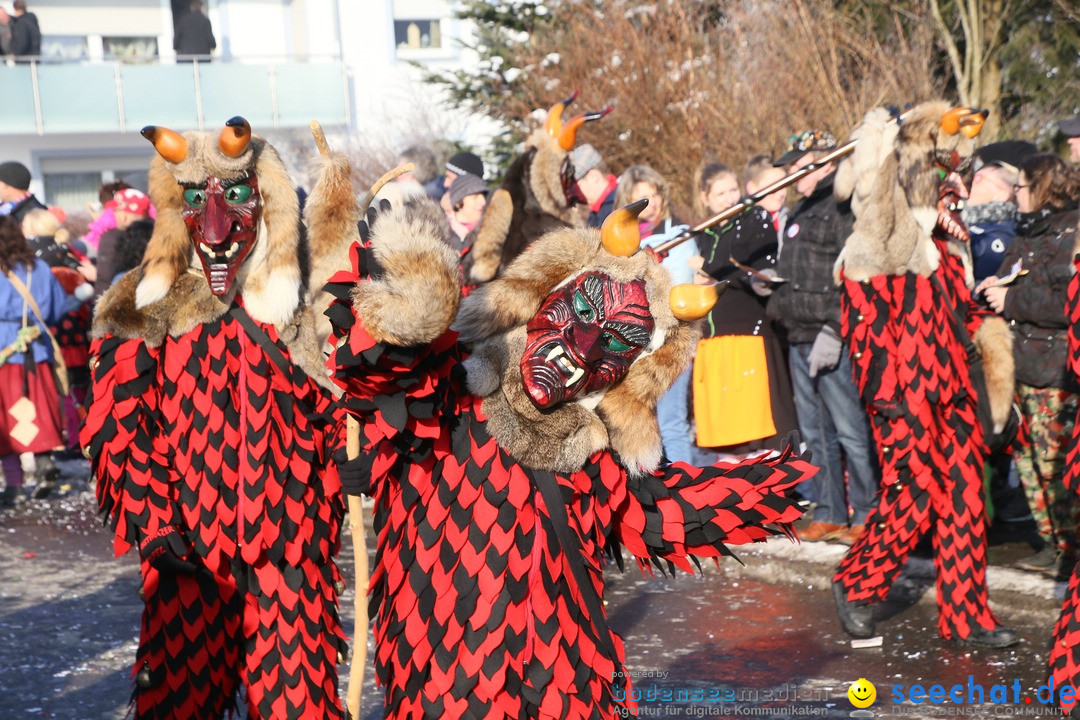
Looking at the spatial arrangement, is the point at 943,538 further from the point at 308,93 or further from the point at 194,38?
the point at 308,93

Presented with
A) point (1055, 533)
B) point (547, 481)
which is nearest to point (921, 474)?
point (1055, 533)

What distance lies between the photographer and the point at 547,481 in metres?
3.01

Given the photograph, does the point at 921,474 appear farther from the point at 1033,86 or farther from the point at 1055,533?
the point at 1033,86

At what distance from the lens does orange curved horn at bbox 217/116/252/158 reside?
3.98 m

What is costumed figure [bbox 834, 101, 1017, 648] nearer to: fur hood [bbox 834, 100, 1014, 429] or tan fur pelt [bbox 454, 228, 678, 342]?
fur hood [bbox 834, 100, 1014, 429]

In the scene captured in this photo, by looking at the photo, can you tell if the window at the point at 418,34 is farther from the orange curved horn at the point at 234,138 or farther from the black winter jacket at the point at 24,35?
the orange curved horn at the point at 234,138

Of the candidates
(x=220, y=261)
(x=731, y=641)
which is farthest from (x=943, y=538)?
(x=220, y=261)

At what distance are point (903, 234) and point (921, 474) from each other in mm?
994

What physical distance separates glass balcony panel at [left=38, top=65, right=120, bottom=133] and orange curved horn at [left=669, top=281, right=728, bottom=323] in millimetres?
24537

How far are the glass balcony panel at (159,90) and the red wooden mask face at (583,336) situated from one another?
2385cm

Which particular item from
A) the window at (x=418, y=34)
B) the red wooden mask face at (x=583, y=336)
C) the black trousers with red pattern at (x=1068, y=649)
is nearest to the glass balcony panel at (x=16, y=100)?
the window at (x=418, y=34)

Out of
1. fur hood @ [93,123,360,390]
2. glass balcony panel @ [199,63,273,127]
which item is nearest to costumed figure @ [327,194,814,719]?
fur hood @ [93,123,360,390]

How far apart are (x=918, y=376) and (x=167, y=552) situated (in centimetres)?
305

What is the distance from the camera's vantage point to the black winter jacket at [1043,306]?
595 cm
